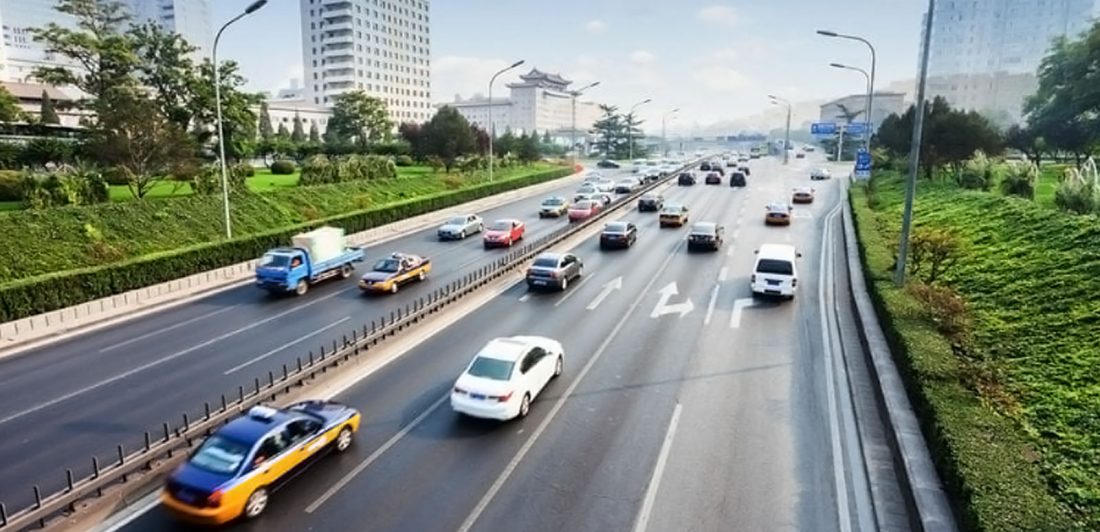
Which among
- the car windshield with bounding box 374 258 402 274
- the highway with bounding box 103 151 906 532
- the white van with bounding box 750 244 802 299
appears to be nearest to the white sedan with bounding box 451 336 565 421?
the highway with bounding box 103 151 906 532

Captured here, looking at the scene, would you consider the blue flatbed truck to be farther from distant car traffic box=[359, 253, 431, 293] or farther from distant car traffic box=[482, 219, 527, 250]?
distant car traffic box=[482, 219, 527, 250]

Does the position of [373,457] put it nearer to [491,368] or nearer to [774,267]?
[491,368]

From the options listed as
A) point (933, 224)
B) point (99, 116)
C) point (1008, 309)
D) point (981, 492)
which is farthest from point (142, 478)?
point (933, 224)

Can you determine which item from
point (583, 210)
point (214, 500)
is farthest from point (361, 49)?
point (214, 500)

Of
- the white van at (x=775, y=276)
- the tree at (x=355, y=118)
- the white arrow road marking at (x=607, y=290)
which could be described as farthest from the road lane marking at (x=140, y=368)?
the tree at (x=355, y=118)

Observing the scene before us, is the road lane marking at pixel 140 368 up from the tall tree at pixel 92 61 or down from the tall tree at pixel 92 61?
down

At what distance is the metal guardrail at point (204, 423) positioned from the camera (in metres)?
10.3

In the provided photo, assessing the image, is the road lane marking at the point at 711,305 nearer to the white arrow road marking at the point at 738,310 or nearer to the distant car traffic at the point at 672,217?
the white arrow road marking at the point at 738,310

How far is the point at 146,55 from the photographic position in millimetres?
58094

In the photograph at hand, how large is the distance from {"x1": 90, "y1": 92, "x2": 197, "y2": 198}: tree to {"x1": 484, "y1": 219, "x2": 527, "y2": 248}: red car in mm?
17218

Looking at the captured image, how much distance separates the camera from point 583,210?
43500 mm

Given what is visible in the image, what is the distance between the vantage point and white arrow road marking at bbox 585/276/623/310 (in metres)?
23.6

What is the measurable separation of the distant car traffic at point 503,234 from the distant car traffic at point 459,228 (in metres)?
2.90

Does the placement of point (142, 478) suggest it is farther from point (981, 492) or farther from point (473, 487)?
point (981, 492)
